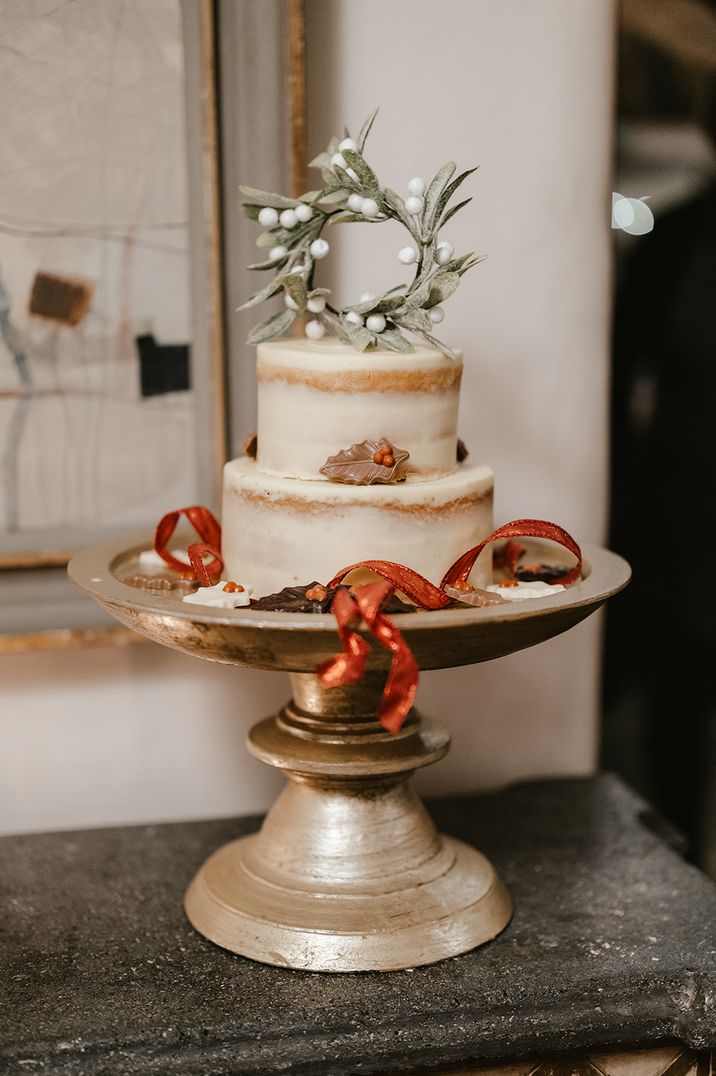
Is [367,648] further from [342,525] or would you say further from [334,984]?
A: [334,984]

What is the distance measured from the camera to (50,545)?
1.19 m

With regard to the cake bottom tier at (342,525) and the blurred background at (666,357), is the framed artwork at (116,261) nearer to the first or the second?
the cake bottom tier at (342,525)

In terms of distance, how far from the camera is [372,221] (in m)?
0.94

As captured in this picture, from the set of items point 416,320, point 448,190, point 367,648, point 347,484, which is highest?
point 448,190

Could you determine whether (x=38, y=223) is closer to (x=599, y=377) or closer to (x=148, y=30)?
(x=148, y=30)

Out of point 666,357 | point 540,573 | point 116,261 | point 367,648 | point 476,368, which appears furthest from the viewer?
point 666,357

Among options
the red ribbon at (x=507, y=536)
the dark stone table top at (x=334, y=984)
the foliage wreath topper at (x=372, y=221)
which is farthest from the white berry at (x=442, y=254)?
the dark stone table top at (x=334, y=984)

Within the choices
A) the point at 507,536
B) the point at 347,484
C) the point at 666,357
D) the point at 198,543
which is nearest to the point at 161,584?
the point at 198,543

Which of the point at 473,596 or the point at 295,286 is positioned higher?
the point at 295,286

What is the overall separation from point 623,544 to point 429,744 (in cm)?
100

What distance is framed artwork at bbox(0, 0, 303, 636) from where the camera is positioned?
3.66ft

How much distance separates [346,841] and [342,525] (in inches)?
11.3

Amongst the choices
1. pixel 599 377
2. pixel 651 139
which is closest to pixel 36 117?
pixel 599 377

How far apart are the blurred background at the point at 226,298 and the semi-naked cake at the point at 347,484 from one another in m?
0.27
